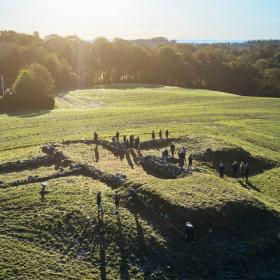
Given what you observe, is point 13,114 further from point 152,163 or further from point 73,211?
point 73,211

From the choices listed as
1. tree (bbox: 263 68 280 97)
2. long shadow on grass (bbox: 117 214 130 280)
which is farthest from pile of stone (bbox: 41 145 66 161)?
tree (bbox: 263 68 280 97)

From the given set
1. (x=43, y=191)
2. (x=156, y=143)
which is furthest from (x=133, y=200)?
(x=156, y=143)

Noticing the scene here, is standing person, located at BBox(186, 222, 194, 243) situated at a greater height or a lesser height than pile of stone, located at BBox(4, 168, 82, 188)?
lesser

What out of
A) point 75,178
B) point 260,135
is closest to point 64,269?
point 75,178

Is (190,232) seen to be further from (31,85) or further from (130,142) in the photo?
(31,85)

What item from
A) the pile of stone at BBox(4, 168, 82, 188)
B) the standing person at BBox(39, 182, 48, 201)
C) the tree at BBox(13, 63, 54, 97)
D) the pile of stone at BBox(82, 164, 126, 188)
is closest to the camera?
the standing person at BBox(39, 182, 48, 201)

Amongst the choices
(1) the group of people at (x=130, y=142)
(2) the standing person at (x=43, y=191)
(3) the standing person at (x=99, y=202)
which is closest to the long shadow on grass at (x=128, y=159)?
(1) the group of people at (x=130, y=142)

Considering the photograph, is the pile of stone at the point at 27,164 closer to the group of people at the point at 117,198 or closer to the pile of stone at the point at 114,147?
the pile of stone at the point at 114,147

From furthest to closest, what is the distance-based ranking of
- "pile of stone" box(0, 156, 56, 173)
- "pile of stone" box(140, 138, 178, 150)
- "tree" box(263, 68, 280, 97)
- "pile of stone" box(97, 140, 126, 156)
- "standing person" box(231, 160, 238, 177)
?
"tree" box(263, 68, 280, 97) < "pile of stone" box(140, 138, 178, 150) < "pile of stone" box(97, 140, 126, 156) < "pile of stone" box(0, 156, 56, 173) < "standing person" box(231, 160, 238, 177)

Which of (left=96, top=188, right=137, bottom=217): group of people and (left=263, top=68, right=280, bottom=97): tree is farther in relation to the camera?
(left=263, top=68, right=280, bottom=97): tree

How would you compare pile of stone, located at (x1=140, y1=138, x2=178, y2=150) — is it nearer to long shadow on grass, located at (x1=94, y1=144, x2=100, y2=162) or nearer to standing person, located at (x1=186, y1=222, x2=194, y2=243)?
long shadow on grass, located at (x1=94, y1=144, x2=100, y2=162)
